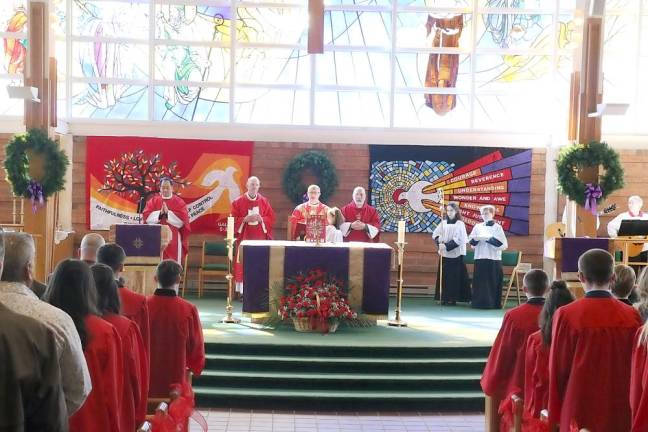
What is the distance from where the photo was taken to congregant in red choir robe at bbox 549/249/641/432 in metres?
4.74

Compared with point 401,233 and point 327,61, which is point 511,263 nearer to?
point 401,233

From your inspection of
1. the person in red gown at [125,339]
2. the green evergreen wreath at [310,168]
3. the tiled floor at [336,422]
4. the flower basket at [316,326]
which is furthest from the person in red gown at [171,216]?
the person in red gown at [125,339]

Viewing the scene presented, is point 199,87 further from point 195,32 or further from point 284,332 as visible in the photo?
point 284,332

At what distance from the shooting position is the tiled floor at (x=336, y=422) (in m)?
7.65

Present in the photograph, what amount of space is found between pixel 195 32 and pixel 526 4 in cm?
511

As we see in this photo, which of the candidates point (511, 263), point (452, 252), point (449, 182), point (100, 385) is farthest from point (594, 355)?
point (449, 182)

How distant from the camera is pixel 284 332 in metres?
10.1

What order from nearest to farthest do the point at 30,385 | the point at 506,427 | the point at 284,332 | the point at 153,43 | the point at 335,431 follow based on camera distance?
the point at 30,385, the point at 506,427, the point at 335,431, the point at 284,332, the point at 153,43

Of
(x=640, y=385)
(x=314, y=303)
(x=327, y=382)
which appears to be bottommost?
(x=327, y=382)

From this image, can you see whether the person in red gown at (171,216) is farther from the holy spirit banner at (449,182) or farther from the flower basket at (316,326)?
the flower basket at (316,326)

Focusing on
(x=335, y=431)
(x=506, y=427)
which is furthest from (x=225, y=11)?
(x=506, y=427)

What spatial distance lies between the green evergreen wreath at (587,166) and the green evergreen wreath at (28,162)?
640cm

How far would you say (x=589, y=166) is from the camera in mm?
12234

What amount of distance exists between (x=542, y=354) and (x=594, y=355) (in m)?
0.55
